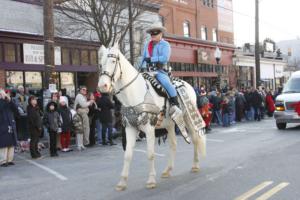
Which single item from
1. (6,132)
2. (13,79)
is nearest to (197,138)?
(6,132)

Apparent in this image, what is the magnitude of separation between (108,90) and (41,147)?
7.88m

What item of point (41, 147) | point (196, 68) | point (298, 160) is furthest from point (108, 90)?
point (196, 68)

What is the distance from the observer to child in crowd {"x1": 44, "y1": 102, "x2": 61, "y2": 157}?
1245cm

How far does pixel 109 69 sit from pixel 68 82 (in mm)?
15987

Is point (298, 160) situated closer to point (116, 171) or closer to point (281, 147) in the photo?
point (281, 147)

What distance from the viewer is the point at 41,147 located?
14242 millimetres

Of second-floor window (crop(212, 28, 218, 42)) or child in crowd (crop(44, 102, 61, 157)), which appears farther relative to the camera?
second-floor window (crop(212, 28, 218, 42))

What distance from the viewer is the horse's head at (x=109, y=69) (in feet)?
23.0

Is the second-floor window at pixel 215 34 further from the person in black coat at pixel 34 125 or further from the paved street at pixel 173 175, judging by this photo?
the person in black coat at pixel 34 125

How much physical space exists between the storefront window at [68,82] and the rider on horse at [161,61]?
14.6m

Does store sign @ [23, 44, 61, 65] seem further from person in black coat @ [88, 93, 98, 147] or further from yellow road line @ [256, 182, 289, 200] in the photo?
yellow road line @ [256, 182, 289, 200]

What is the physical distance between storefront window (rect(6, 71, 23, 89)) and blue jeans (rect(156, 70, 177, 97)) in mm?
12742

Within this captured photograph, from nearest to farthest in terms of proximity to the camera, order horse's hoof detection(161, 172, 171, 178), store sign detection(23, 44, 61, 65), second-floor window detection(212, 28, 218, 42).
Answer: horse's hoof detection(161, 172, 171, 178)
store sign detection(23, 44, 61, 65)
second-floor window detection(212, 28, 218, 42)

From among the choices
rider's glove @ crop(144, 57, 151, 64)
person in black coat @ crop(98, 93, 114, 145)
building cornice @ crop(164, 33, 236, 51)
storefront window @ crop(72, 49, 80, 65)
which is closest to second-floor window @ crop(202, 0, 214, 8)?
building cornice @ crop(164, 33, 236, 51)
